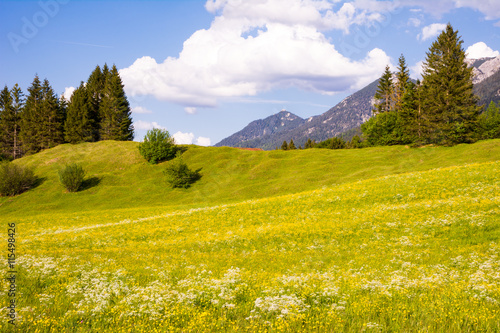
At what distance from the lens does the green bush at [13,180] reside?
6372cm

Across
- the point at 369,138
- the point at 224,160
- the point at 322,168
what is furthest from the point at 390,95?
the point at 224,160

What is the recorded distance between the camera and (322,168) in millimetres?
65438

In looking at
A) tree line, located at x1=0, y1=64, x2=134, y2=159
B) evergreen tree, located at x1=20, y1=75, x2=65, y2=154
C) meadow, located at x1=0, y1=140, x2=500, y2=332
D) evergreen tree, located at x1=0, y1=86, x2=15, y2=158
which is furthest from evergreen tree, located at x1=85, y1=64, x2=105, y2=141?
meadow, located at x1=0, y1=140, x2=500, y2=332

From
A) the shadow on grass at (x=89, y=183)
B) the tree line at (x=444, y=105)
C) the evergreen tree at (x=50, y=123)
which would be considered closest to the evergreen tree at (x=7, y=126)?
the evergreen tree at (x=50, y=123)

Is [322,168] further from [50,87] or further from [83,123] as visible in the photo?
[50,87]

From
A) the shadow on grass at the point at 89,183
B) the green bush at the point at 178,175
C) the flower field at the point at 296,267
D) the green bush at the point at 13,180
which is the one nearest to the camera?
the flower field at the point at 296,267

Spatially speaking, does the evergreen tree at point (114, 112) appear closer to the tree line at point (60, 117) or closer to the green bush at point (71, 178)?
the tree line at point (60, 117)

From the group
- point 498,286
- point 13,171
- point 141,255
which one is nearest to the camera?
point 498,286

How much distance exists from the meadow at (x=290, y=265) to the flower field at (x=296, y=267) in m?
0.06

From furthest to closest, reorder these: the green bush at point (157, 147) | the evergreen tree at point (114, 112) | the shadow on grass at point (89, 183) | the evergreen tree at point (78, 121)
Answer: the evergreen tree at point (114, 112)
the evergreen tree at point (78, 121)
the green bush at point (157, 147)
the shadow on grass at point (89, 183)

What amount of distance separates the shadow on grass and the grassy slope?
0.25 meters

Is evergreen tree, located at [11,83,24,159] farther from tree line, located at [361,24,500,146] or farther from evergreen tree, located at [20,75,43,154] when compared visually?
tree line, located at [361,24,500,146]

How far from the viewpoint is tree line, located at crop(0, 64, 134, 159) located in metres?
98.7

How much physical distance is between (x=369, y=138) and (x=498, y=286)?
9099cm
